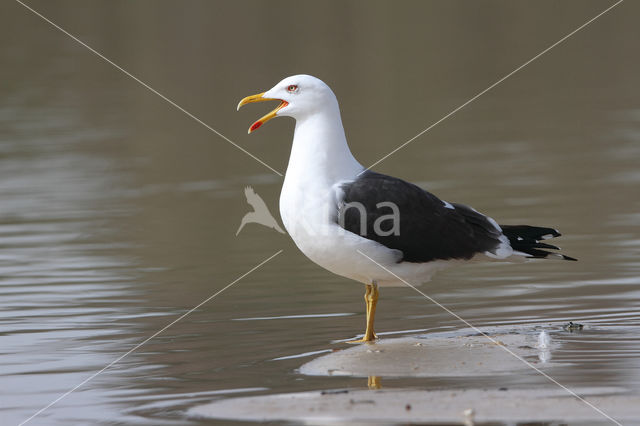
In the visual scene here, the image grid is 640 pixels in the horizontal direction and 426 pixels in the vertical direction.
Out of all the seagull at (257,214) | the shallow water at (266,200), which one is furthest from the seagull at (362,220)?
the seagull at (257,214)

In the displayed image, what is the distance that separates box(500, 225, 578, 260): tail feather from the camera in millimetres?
8352

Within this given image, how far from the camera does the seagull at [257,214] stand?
13297 millimetres

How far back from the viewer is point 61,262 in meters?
11.5

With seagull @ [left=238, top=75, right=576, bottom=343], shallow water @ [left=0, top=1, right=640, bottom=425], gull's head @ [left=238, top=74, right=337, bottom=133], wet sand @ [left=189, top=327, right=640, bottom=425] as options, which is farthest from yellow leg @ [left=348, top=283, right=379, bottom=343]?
gull's head @ [left=238, top=74, right=337, bottom=133]

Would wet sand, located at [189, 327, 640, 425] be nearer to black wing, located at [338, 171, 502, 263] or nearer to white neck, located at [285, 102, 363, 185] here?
black wing, located at [338, 171, 502, 263]

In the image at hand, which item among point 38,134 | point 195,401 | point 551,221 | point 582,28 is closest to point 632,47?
point 582,28

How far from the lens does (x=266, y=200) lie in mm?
14594

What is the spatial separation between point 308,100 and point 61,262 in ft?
14.1

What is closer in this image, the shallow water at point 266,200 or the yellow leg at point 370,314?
the shallow water at point 266,200

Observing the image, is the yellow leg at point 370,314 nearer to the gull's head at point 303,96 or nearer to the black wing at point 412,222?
the black wing at point 412,222

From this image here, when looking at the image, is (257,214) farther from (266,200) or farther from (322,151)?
(322,151)

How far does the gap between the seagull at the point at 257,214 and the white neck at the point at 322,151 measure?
4.84m

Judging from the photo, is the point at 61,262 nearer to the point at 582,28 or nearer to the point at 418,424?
the point at 418,424

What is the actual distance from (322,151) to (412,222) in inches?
30.2
